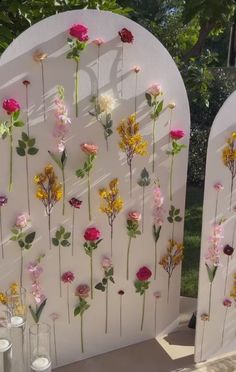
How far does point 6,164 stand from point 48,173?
0.19 m

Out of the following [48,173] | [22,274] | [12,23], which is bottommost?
[22,274]

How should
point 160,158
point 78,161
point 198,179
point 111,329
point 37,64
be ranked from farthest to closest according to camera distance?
point 198,179, point 111,329, point 160,158, point 78,161, point 37,64

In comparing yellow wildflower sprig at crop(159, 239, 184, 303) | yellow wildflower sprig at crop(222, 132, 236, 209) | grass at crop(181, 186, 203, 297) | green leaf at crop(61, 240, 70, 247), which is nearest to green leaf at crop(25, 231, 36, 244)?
green leaf at crop(61, 240, 70, 247)

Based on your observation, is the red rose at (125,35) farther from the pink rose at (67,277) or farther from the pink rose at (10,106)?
the pink rose at (67,277)

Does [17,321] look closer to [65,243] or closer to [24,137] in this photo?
[65,243]

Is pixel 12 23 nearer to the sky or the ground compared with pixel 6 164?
nearer to the sky

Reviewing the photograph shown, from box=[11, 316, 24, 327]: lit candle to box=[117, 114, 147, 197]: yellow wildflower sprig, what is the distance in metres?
0.88

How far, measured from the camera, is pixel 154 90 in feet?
6.95

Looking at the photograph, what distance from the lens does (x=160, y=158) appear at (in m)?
2.25

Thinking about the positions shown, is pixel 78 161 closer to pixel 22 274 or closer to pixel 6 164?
pixel 6 164

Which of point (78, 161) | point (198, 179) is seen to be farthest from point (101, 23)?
point (198, 179)

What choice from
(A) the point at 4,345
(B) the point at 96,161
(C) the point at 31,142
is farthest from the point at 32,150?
(A) the point at 4,345

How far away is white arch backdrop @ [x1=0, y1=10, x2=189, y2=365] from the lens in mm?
1946

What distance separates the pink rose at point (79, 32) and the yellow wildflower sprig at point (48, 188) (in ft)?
1.88
